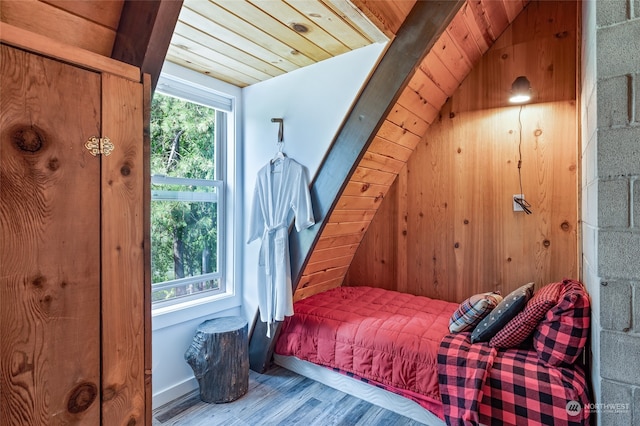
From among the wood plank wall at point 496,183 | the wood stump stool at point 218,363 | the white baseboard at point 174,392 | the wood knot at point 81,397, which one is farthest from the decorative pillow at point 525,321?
the white baseboard at point 174,392

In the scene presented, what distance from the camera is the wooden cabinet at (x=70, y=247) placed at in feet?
2.87

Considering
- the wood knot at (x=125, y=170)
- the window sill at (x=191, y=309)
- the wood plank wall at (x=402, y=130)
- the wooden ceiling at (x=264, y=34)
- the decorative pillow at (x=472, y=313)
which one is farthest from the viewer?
the window sill at (x=191, y=309)

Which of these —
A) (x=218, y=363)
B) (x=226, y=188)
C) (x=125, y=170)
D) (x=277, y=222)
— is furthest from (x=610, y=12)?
(x=218, y=363)

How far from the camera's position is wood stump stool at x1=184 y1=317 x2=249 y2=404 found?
2.23 metres

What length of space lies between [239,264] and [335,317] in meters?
0.97

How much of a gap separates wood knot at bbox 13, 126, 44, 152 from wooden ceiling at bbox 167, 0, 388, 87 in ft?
3.51

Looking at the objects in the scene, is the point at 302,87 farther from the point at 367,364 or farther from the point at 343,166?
the point at 367,364

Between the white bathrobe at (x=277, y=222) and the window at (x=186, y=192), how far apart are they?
1.30 feet

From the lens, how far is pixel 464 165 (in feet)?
8.74

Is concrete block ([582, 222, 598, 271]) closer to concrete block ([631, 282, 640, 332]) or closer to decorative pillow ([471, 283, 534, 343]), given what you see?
concrete block ([631, 282, 640, 332])

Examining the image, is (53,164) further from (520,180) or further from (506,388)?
(520,180)

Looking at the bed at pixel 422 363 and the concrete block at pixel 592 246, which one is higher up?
the concrete block at pixel 592 246

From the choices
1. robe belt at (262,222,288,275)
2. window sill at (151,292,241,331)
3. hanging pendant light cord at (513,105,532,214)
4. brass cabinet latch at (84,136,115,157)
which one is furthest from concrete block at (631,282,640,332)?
window sill at (151,292,241,331)

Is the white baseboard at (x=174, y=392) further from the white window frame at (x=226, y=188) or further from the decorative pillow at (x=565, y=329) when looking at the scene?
the decorative pillow at (x=565, y=329)
